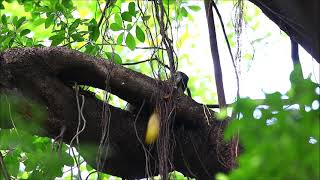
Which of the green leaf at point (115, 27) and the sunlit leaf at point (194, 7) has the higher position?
the sunlit leaf at point (194, 7)

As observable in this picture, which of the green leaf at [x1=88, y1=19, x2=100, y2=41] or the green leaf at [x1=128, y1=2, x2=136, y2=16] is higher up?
the green leaf at [x1=128, y1=2, x2=136, y2=16]

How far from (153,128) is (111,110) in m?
0.22

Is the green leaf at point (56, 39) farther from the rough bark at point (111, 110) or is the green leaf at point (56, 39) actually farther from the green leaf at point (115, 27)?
the rough bark at point (111, 110)

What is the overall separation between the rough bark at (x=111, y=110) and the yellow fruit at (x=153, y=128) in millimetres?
39

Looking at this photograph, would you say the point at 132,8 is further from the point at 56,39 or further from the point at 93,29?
the point at 56,39

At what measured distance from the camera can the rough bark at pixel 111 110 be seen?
2.27 meters

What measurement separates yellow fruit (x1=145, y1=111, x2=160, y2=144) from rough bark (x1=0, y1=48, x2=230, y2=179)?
39mm

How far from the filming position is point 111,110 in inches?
97.2

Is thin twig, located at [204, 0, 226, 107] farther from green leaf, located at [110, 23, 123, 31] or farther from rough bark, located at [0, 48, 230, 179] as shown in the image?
green leaf, located at [110, 23, 123, 31]

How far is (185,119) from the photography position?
2.51 m

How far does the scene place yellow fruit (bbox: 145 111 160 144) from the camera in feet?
7.97

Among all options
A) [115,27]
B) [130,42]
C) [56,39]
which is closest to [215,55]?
[130,42]

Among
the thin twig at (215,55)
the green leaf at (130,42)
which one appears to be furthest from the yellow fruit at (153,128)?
the green leaf at (130,42)

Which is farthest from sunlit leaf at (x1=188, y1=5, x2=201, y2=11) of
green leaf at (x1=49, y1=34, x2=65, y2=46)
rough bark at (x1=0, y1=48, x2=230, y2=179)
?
rough bark at (x1=0, y1=48, x2=230, y2=179)
